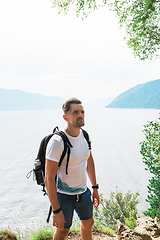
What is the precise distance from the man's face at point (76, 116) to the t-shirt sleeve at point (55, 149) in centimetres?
28

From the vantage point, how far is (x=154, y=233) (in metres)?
3.37

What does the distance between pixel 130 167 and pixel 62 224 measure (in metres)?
32.0

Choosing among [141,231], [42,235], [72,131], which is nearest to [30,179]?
[42,235]

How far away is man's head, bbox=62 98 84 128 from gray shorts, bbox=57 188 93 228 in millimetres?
848

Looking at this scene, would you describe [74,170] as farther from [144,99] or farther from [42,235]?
[144,99]

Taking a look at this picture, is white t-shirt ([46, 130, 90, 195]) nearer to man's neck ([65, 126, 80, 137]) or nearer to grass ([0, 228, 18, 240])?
man's neck ([65, 126, 80, 137])

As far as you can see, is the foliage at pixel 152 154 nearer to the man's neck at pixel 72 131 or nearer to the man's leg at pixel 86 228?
the man's leg at pixel 86 228

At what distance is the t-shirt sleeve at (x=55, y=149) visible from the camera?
74.7 inches

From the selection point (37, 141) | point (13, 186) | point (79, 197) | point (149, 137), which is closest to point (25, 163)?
point (13, 186)

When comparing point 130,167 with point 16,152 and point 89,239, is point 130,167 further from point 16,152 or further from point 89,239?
point 89,239

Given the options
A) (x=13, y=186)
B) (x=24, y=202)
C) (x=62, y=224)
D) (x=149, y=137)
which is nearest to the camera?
(x=62, y=224)

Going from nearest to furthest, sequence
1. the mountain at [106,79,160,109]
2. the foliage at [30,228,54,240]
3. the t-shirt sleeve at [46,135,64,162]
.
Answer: the t-shirt sleeve at [46,135,64,162] → the foliage at [30,228,54,240] → the mountain at [106,79,160,109]

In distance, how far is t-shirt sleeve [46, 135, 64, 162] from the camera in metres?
1.90

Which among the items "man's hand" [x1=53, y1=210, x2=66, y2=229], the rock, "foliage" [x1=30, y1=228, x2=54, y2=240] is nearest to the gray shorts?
"man's hand" [x1=53, y1=210, x2=66, y2=229]
